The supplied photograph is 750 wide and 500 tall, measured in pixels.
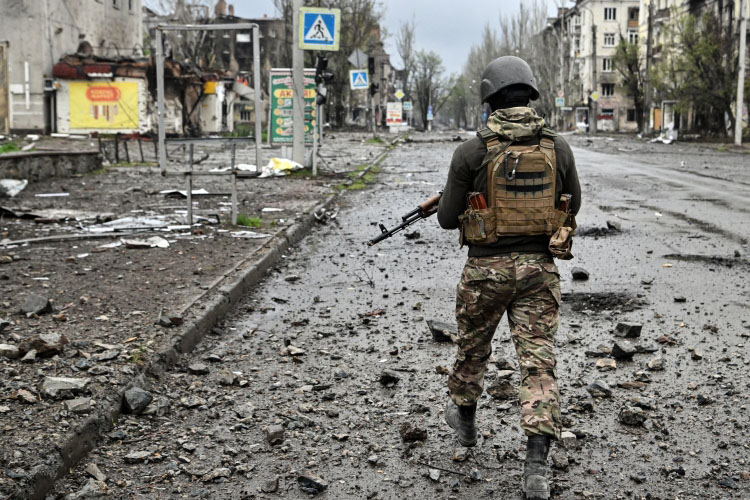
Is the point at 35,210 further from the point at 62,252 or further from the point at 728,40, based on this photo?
the point at 728,40

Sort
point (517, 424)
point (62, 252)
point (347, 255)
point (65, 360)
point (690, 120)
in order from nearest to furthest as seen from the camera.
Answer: point (517, 424)
point (65, 360)
point (62, 252)
point (347, 255)
point (690, 120)

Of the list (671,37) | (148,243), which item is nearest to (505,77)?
(148,243)

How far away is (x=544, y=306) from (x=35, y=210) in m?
10.6

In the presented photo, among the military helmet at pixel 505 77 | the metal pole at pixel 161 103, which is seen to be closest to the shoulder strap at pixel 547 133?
the military helmet at pixel 505 77

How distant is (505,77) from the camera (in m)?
3.63

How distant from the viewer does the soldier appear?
140 inches

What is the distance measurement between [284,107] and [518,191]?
17.0m

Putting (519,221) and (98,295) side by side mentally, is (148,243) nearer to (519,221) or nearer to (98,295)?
(98,295)

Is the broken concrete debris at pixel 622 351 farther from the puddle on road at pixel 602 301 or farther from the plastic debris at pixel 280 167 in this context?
the plastic debris at pixel 280 167

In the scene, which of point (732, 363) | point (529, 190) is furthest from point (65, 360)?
point (732, 363)

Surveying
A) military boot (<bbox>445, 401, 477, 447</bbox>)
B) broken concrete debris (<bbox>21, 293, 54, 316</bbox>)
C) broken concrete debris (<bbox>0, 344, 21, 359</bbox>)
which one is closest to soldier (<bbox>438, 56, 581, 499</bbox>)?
military boot (<bbox>445, 401, 477, 447</bbox>)

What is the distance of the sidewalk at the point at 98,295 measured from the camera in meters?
4.06

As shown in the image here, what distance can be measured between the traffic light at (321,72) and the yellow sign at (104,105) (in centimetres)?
2189

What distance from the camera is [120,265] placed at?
816 cm
